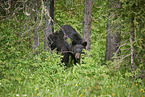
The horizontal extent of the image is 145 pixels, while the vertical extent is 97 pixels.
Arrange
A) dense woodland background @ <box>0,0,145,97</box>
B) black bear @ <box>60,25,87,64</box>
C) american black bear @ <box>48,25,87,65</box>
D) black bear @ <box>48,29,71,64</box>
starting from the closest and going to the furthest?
1. dense woodland background @ <box>0,0,145,97</box>
2. black bear @ <box>60,25,87,64</box>
3. american black bear @ <box>48,25,87,65</box>
4. black bear @ <box>48,29,71,64</box>

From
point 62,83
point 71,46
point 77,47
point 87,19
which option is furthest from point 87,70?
point 87,19

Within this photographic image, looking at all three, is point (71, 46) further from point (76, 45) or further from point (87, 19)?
point (87, 19)

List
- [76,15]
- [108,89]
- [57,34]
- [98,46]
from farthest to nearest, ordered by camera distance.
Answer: [76,15]
[98,46]
[57,34]
[108,89]

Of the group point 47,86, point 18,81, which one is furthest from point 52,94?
point 18,81

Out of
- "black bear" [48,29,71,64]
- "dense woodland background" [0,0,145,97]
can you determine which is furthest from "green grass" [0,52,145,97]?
"black bear" [48,29,71,64]

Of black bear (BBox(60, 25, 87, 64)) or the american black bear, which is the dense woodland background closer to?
black bear (BBox(60, 25, 87, 64))

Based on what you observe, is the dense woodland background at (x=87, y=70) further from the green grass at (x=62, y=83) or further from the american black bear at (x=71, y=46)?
the american black bear at (x=71, y=46)

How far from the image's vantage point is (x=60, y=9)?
13.0 meters

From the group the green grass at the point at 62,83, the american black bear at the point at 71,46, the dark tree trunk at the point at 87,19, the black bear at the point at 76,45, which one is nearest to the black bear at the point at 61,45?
the american black bear at the point at 71,46

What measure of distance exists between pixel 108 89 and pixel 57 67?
209 centimetres

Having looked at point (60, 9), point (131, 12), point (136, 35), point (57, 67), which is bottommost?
point (57, 67)

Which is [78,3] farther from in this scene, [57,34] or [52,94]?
[52,94]

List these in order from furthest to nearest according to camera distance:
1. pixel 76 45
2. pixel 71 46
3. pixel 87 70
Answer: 1. pixel 71 46
2. pixel 76 45
3. pixel 87 70

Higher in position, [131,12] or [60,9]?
[60,9]
